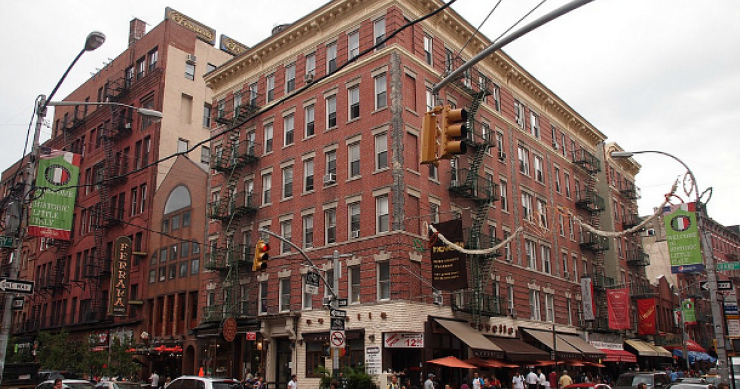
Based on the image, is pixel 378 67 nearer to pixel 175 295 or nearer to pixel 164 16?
pixel 175 295

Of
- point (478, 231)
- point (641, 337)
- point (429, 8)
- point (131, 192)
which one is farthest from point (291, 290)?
point (641, 337)

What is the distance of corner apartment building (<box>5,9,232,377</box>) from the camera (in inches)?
1735

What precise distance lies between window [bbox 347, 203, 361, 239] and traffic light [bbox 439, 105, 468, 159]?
20218 millimetres

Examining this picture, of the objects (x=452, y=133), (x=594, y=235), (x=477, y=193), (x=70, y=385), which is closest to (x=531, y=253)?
(x=477, y=193)

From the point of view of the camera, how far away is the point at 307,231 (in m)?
34.2

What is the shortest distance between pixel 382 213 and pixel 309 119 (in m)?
8.75

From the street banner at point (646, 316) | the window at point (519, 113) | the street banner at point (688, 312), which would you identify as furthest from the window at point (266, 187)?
the street banner at point (646, 316)

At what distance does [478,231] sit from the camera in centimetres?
3362

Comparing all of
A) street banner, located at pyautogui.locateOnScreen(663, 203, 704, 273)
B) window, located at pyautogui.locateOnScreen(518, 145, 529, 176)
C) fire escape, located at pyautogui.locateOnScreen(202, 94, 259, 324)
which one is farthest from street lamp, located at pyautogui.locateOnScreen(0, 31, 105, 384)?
window, located at pyautogui.locateOnScreen(518, 145, 529, 176)

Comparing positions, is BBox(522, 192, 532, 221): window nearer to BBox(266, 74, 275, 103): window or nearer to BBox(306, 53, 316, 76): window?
BBox(306, 53, 316, 76): window

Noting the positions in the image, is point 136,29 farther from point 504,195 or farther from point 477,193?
point 477,193

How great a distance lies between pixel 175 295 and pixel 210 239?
554cm

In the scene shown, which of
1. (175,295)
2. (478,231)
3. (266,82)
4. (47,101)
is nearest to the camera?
(47,101)

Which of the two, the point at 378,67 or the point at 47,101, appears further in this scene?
the point at 378,67
